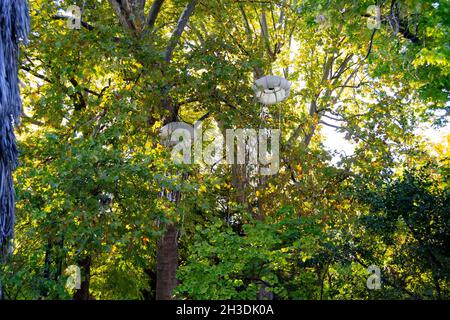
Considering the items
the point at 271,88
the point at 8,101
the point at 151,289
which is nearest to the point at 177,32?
the point at 271,88

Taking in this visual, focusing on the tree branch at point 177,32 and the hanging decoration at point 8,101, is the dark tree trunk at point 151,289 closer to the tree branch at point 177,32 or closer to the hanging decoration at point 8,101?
the tree branch at point 177,32

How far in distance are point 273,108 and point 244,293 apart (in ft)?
16.9

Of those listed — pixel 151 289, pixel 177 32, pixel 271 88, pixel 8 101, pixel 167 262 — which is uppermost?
pixel 177 32

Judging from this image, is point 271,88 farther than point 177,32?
No

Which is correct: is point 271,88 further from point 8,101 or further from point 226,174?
point 8,101

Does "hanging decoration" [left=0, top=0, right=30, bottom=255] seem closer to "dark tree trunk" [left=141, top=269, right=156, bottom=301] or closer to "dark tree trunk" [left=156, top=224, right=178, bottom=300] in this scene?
"dark tree trunk" [left=156, top=224, right=178, bottom=300]

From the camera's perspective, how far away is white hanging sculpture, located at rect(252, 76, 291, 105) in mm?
10062

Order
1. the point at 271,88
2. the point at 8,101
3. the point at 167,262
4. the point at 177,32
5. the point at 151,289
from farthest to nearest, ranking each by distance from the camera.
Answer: the point at 151,289 → the point at 177,32 → the point at 167,262 → the point at 271,88 → the point at 8,101

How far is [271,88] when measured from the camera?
401 inches

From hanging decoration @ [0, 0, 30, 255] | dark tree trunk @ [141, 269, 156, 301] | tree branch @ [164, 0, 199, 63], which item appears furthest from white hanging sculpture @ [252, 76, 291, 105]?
dark tree trunk @ [141, 269, 156, 301]

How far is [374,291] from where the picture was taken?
807cm

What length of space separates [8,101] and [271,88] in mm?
5000
